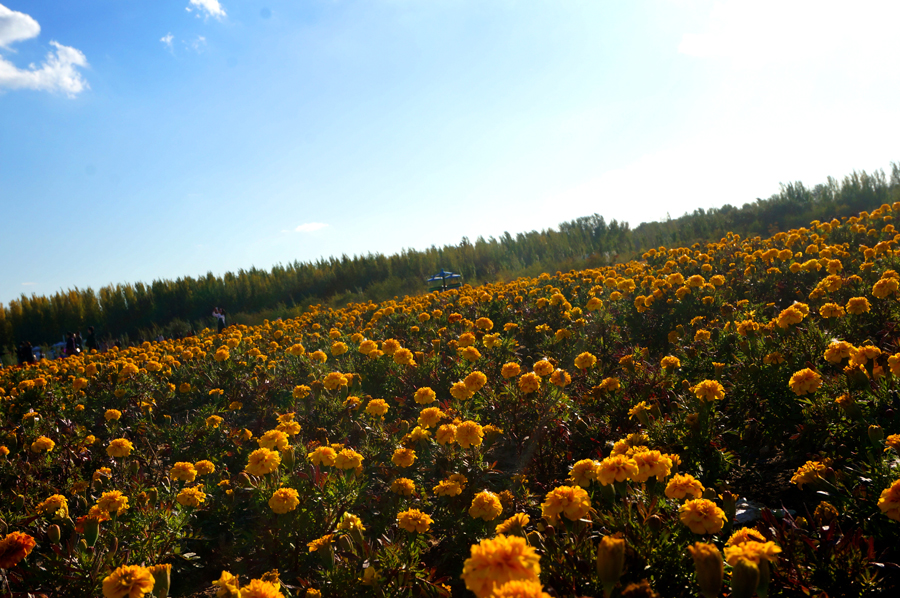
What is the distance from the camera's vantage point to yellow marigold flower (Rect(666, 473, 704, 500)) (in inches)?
66.1

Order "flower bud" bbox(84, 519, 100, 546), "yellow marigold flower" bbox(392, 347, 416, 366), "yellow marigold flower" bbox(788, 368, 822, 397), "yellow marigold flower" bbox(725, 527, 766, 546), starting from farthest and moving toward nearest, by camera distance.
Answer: "yellow marigold flower" bbox(392, 347, 416, 366), "yellow marigold flower" bbox(788, 368, 822, 397), "flower bud" bbox(84, 519, 100, 546), "yellow marigold flower" bbox(725, 527, 766, 546)

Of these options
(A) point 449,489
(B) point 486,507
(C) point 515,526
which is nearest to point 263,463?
(A) point 449,489

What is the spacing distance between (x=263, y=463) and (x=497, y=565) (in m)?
1.93

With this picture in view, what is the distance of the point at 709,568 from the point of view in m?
1.22

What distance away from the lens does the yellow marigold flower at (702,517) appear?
4.98 feet

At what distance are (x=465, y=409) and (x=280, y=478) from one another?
1449 millimetres

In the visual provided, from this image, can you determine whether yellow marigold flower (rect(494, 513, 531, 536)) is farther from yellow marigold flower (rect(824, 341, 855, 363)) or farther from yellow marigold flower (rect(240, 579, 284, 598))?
yellow marigold flower (rect(824, 341, 855, 363))

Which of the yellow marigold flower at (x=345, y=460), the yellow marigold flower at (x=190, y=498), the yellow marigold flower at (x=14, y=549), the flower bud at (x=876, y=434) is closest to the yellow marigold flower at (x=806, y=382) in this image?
the flower bud at (x=876, y=434)

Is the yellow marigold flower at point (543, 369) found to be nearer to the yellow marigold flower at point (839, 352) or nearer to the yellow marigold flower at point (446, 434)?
the yellow marigold flower at point (446, 434)

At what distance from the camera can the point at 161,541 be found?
2584 millimetres

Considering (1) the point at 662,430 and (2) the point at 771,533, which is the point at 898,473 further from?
(1) the point at 662,430

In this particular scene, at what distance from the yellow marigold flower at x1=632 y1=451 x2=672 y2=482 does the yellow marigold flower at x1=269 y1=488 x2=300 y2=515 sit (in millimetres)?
1599

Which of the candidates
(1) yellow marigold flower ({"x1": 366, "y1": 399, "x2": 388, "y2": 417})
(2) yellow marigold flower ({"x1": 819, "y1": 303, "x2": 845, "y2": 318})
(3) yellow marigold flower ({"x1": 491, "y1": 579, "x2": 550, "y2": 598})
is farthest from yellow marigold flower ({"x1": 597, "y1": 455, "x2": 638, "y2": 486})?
(2) yellow marigold flower ({"x1": 819, "y1": 303, "x2": 845, "y2": 318})

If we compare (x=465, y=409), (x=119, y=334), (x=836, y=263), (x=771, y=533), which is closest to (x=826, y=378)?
(x=771, y=533)
